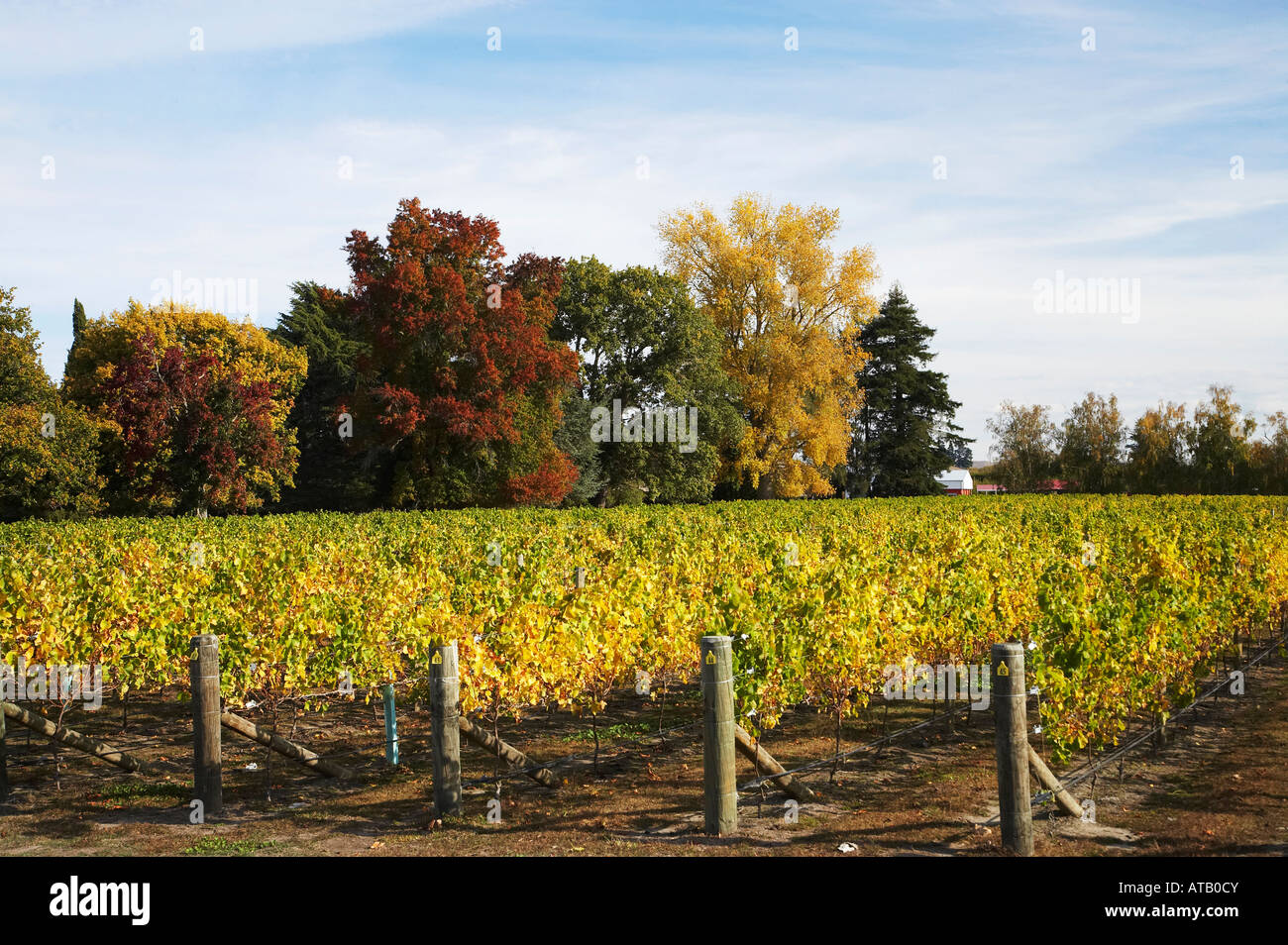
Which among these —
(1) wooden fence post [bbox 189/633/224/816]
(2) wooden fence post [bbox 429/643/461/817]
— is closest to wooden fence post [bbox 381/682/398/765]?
(1) wooden fence post [bbox 189/633/224/816]

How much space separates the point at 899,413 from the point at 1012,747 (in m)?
61.7

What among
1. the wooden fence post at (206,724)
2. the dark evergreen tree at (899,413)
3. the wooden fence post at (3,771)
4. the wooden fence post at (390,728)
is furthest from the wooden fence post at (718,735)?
the dark evergreen tree at (899,413)

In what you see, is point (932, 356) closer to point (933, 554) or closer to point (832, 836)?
point (933, 554)

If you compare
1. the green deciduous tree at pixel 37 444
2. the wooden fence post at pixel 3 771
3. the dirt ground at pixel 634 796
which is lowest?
the dirt ground at pixel 634 796

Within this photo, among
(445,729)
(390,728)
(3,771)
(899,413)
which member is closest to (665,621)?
(390,728)

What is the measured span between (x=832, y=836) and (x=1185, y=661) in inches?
184

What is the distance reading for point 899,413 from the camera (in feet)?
215

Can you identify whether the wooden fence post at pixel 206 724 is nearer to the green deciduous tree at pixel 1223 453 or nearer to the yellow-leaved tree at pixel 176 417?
the yellow-leaved tree at pixel 176 417

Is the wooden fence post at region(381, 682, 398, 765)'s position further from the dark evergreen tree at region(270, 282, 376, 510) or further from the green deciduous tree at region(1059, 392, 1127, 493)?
the green deciduous tree at region(1059, 392, 1127, 493)

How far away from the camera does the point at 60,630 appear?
874 cm

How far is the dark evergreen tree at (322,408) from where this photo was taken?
44.9m

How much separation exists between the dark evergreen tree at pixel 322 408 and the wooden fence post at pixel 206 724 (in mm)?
34061
